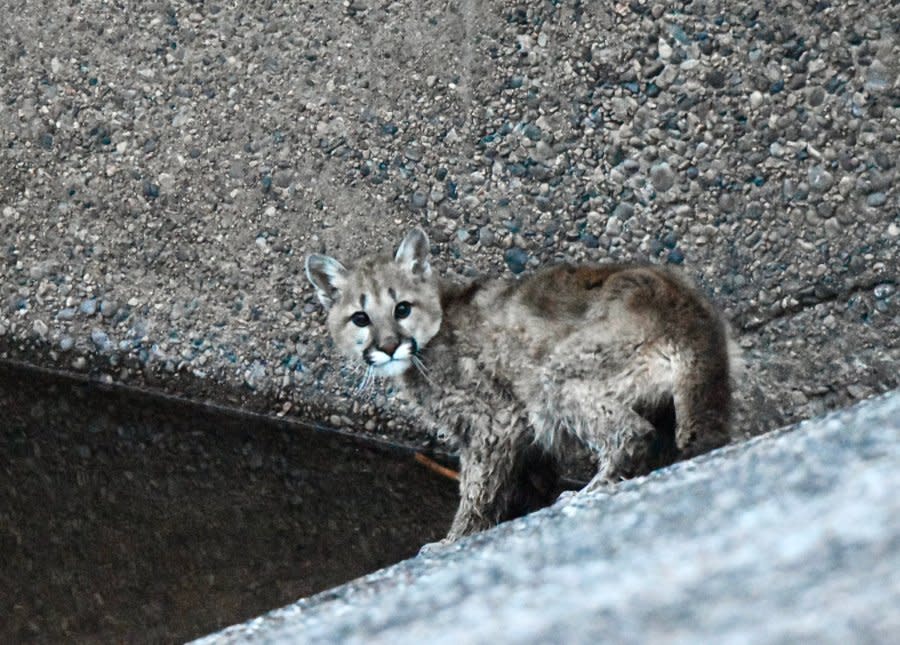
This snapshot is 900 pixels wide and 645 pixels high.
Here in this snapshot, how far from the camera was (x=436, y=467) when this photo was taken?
5.98 m

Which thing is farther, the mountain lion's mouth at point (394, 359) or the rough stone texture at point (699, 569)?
the mountain lion's mouth at point (394, 359)

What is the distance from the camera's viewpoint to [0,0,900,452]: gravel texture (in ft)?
18.2

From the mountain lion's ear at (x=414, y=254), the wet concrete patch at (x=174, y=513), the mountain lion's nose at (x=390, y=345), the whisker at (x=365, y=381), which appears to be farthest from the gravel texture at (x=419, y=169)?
the mountain lion's nose at (x=390, y=345)

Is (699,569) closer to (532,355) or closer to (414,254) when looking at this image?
(532,355)

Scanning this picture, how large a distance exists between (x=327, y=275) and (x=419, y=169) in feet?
3.09

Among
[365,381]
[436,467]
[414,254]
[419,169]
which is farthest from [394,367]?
[419,169]

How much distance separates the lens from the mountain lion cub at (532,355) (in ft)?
15.4

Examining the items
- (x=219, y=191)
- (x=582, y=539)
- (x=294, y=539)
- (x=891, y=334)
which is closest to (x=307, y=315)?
(x=219, y=191)

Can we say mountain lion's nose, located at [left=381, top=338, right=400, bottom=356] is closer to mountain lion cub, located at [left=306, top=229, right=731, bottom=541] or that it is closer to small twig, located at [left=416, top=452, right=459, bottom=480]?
mountain lion cub, located at [left=306, top=229, right=731, bottom=541]

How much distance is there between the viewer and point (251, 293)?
259 inches

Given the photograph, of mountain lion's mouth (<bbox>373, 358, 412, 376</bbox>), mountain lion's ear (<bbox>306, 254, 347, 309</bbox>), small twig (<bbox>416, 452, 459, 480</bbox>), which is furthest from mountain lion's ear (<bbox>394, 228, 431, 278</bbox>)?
small twig (<bbox>416, 452, 459, 480</bbox>)

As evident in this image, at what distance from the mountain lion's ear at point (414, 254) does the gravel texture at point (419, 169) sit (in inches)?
27.0

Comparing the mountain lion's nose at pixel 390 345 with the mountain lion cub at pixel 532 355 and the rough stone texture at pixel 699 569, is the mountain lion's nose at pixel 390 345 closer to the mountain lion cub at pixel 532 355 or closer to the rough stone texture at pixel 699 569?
the mountain lion cub at pixel 532 355

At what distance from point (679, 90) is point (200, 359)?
241 cm
